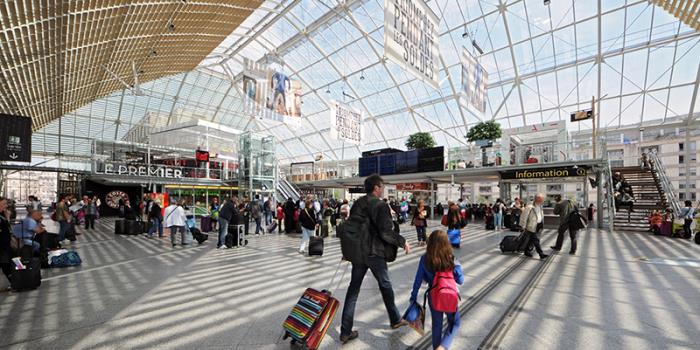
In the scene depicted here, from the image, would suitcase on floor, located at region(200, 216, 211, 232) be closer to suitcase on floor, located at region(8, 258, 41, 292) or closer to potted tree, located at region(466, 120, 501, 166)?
suitcase on floor, located at region(8, 258, 41, 292)

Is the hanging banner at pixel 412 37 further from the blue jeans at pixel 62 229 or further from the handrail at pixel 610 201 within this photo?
the handrail at pixel 610 201

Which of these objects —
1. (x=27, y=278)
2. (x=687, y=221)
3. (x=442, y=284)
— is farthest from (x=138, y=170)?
(x=687, y=221)

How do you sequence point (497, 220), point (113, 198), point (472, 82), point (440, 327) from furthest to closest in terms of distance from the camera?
1. point (113, 198)
2. point (497, 220)
3. point (472, 82)
4. point (440, 327)

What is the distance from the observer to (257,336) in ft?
11.4

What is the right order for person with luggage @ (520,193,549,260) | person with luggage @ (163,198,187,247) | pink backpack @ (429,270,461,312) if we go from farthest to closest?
person with luggage @ (163,198,187,247)
person with luggage @ (520,193,549,260)
pink backpack @ (429,270,461,312)

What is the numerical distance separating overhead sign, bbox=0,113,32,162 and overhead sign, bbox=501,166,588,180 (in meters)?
21.7

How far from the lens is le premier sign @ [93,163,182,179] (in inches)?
753

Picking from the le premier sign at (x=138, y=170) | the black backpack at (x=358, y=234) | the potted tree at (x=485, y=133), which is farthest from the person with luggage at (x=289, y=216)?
the potted tree at (x=485, y=133)

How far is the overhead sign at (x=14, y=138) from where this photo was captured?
11312mm

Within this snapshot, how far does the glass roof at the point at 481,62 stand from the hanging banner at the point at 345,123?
7.05 metres

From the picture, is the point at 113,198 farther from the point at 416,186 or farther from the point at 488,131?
the point at 488,131

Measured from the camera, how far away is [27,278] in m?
5.12

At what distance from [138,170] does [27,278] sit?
55.3 feet

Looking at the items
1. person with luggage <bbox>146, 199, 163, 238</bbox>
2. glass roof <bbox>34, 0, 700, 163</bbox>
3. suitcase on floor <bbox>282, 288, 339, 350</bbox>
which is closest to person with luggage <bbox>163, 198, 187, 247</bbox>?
person with luggage <bbox>146, 199, 163, 238</bbox>
